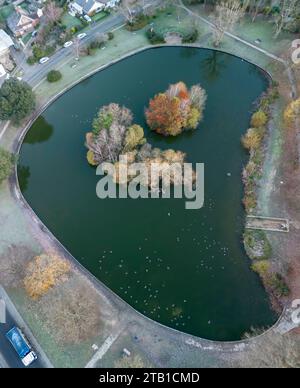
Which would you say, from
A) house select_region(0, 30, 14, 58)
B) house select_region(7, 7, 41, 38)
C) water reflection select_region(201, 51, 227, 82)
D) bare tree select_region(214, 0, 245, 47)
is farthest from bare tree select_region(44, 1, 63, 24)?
bare tree select_region(214, 0, 245, 47)

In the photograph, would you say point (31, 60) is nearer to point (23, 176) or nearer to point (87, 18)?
point (87, 18)

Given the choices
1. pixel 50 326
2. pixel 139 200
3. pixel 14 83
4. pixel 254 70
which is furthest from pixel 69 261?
pixel 254 70

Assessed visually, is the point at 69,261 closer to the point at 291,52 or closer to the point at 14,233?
the point at 14,233

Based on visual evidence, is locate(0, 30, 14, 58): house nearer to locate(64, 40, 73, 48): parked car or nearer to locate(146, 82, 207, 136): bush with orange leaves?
locate(64, 40, 73, 48): parked car

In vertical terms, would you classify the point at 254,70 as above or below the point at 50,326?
above

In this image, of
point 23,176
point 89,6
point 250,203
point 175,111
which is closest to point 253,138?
point 250,203

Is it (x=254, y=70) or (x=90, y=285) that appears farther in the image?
(x=254, y=70)

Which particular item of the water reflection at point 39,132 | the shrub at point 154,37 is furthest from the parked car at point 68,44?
the water reflection at point 39,132
